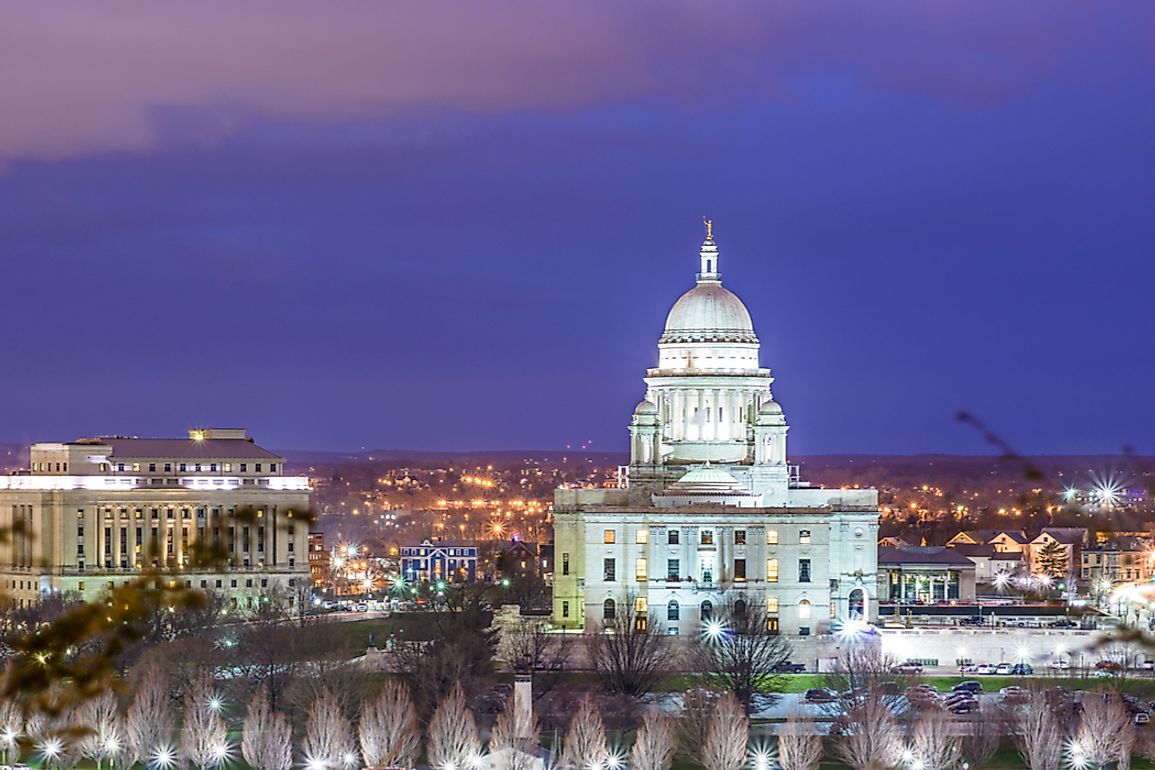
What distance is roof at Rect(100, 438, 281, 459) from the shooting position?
183 metres

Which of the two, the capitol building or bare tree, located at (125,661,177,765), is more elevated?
the capitol building

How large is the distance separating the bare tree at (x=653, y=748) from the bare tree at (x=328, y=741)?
29.5 feet

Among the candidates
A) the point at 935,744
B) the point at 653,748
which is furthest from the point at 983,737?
A: the point at 653,748

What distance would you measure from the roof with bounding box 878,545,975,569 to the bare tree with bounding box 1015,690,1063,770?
75.8 meters

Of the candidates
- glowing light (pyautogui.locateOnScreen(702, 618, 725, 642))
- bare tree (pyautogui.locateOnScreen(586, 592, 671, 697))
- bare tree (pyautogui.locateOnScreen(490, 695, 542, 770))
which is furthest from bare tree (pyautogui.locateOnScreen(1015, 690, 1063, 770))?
glowing light (pyautogui.locateOnScreen(702, 618, 725, 642))

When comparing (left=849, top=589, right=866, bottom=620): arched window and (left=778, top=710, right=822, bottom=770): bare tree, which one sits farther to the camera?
(left=849, top=589, right=866, bottom=620): arched window

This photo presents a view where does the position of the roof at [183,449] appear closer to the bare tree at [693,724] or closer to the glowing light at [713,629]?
the glowing light at [713,629]

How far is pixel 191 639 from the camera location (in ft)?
393

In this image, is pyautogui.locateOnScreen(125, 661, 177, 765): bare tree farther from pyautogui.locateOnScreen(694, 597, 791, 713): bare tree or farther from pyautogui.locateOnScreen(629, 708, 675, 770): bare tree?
pyautogui.locateOnScreen(694, 597, 791, 713): bare tree

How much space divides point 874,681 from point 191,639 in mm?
28961

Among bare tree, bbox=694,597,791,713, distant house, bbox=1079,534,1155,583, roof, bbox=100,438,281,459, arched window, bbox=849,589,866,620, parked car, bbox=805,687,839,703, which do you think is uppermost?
roof, bbox=100,438,281,459

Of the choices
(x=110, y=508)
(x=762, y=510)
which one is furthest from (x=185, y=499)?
(x=762, y=510)

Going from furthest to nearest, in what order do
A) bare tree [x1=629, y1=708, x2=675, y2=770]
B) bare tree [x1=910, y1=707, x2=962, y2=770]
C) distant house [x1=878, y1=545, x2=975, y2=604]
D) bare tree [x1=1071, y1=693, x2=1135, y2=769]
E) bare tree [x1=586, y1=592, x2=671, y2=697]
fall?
distant house [x1=878, y1=545, x2=975, y2=604], bare tree [x1=586, y1=592, x2=671, y2=697], bare tree [x1=1071, y1=693, x2=1135, y2=769], bare tree [x1=629, y1=708, x2=675, y2=770], bare tree [x1=910, y1=707, x2=962, y2=770]

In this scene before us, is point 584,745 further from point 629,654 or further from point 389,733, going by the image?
point 629,654
